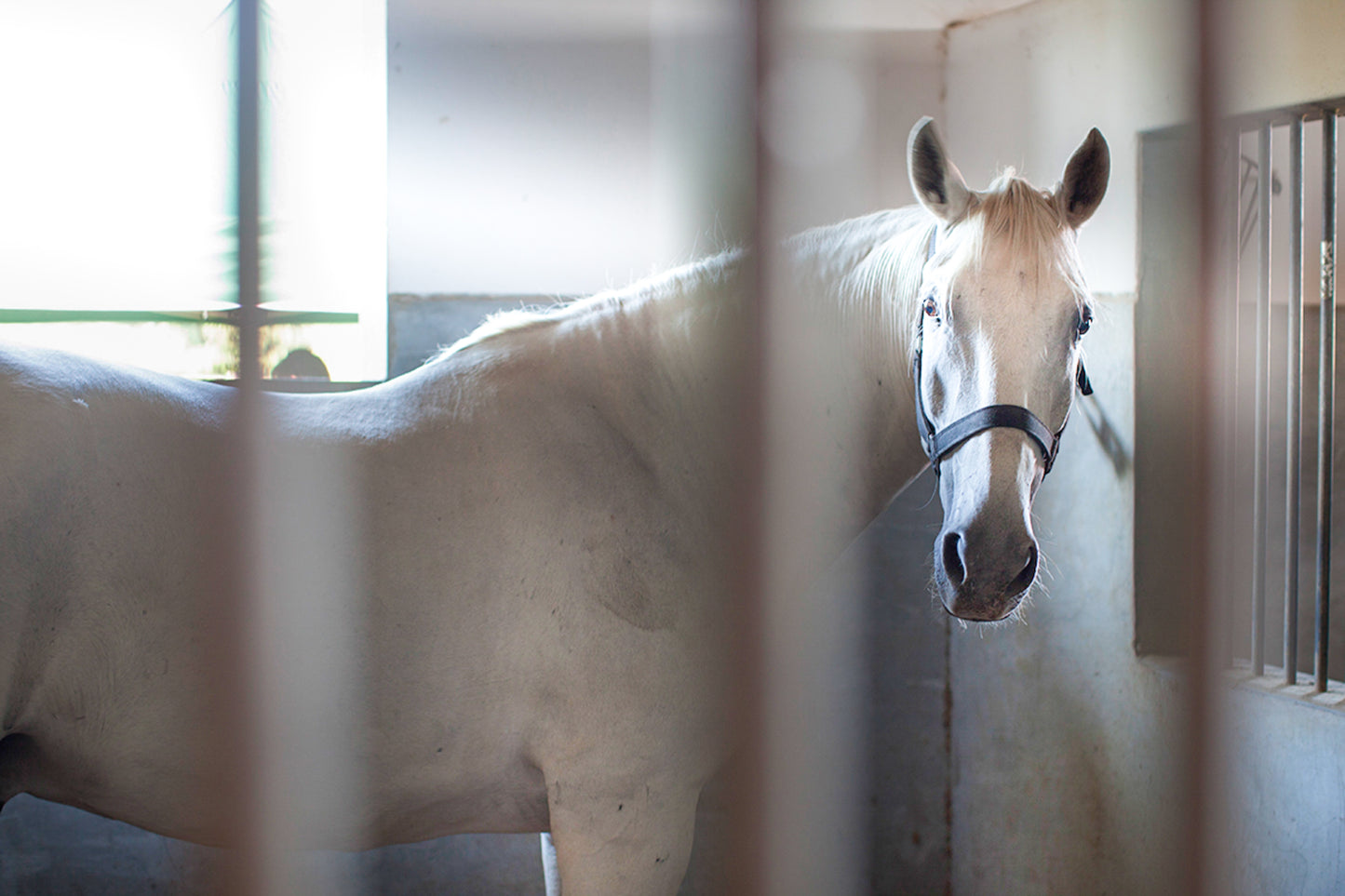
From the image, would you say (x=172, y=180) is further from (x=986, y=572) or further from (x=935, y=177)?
(x=986, y=572)

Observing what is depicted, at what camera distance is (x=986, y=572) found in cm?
135

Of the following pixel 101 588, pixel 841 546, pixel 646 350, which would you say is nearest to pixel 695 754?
pixel 841 546

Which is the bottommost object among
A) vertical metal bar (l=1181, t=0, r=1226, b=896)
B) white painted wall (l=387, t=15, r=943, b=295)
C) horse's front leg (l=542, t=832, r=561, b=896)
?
horse's front leg (l=542, t=832, r=561, b=896)

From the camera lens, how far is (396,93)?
2797mm

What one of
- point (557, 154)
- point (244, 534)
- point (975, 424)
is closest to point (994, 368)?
point (975, 424)

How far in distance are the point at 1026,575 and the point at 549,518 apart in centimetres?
84

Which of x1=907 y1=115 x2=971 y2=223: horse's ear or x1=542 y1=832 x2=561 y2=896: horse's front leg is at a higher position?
x1=907 y1=115 x2=971 y2=223: horse's ear

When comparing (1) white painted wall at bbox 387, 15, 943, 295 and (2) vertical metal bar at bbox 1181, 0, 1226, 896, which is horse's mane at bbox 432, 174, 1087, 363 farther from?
(1) white painted wall at bbox 387, 15, 943, 295

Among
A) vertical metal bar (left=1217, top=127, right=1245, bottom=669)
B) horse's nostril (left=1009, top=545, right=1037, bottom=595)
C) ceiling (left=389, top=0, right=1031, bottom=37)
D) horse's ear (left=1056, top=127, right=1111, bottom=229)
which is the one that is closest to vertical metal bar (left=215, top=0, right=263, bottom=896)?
horse's nostril (left=1009, top=545, right=1037, bottom=595)

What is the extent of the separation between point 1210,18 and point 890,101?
163cm

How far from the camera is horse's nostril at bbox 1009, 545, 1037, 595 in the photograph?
4.43 feet

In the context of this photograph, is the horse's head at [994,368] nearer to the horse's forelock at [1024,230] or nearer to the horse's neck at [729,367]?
the horse's forelock at [1024,230]

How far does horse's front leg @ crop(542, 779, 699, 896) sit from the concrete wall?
5.46 ft

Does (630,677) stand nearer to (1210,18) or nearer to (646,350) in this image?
(646,350)
